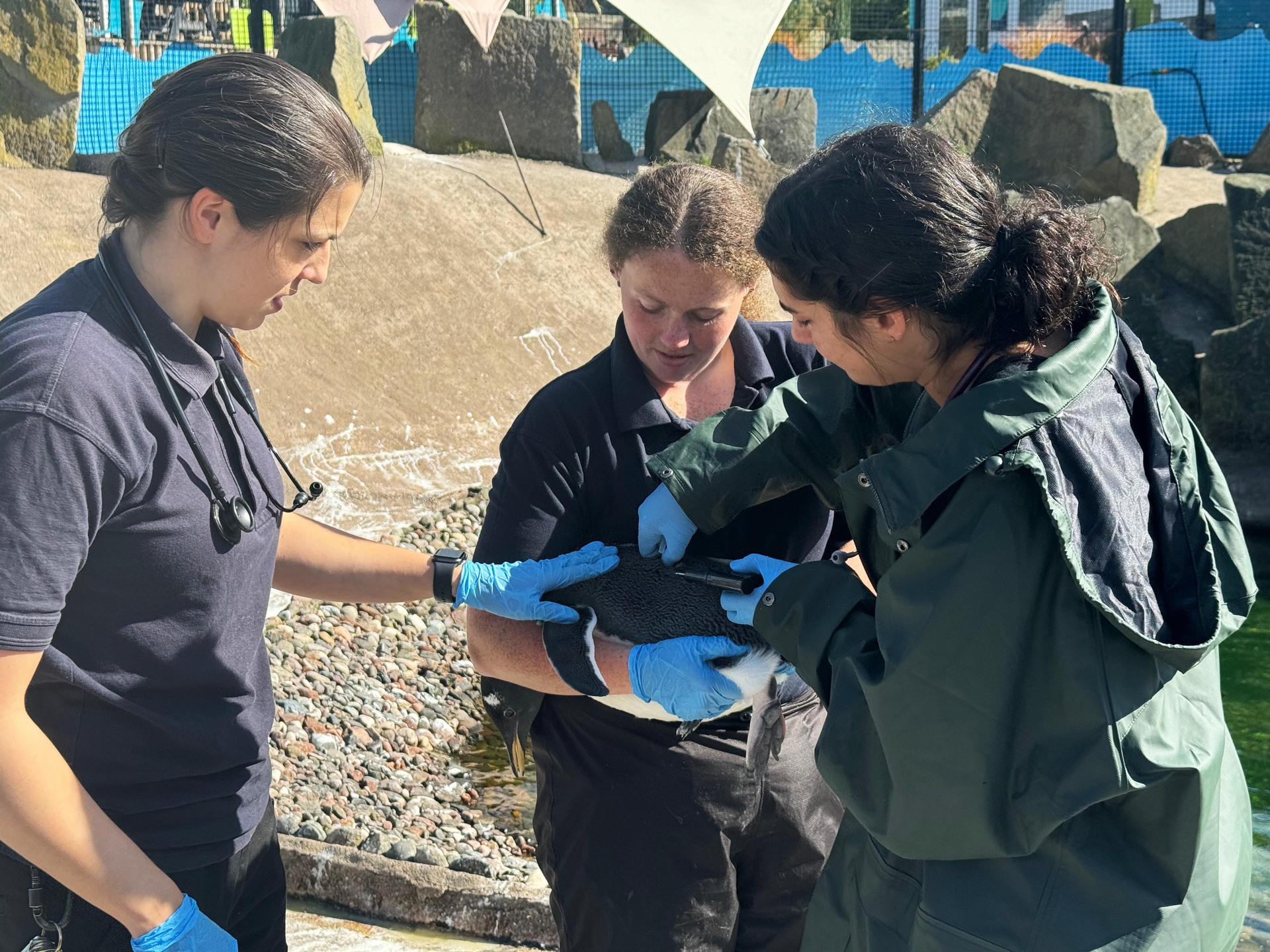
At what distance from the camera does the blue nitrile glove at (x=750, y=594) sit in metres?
1.75

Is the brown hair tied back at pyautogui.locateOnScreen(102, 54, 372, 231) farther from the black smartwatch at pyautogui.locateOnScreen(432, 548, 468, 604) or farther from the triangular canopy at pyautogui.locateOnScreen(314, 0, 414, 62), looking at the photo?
the triangular canopy at pyautogui.locateOnScreen(314, 0, 414, 62)

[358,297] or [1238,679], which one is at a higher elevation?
[358,297]

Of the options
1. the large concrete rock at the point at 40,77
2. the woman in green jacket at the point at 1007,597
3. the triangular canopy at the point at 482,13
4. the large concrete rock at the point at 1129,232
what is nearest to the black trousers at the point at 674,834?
the woman in green jacket at the point at 1007,597

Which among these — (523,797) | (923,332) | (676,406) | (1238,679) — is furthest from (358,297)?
(923,332)

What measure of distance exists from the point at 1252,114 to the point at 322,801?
1360cm

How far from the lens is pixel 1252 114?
1362cm

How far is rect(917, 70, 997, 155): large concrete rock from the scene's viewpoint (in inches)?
438

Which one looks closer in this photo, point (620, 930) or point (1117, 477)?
point (1117, 477)

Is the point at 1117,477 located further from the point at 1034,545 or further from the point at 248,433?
the point at 248,433

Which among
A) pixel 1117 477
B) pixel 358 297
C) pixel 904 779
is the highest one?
pixel 1117 477

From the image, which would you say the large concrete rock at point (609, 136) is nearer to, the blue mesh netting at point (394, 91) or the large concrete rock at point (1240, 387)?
the blue mesh netting at point (394, 91)

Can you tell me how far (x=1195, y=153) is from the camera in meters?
12.8

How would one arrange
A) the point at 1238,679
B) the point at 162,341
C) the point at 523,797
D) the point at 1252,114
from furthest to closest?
the point at 1252,114 → the point at 1238,679 → the point at 523,797 → the point at 162,341

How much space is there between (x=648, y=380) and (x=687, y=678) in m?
0.55
